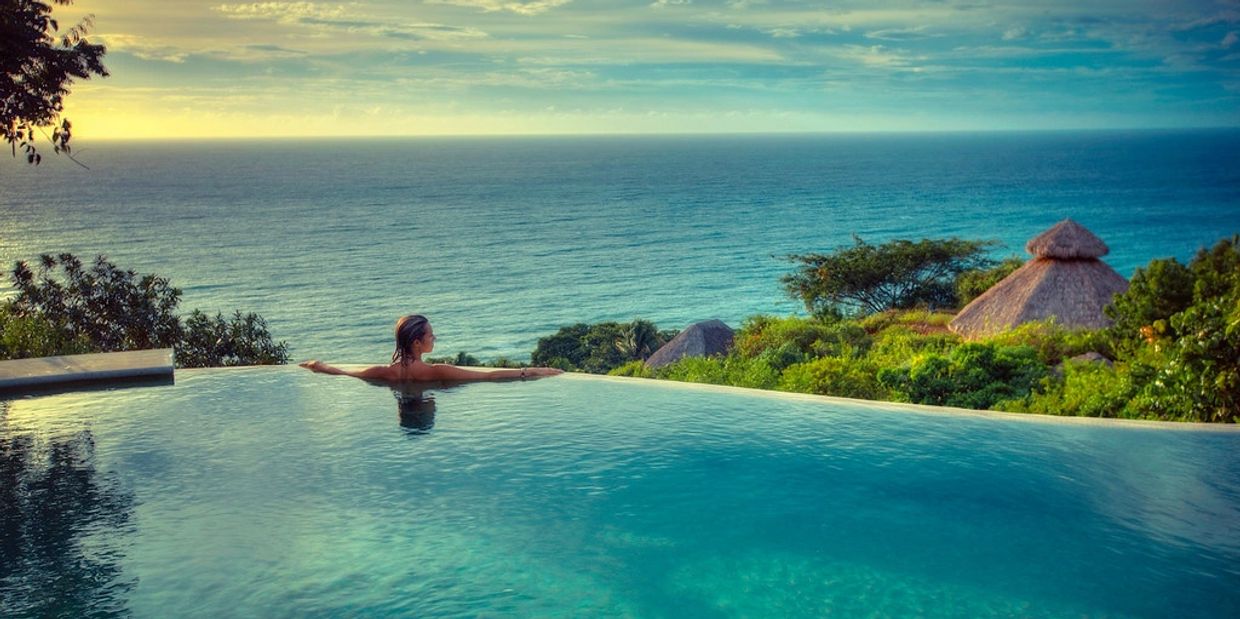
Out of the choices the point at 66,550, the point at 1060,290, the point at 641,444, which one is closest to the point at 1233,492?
the point at 641,444

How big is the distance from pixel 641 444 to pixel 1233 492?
5.20 meters

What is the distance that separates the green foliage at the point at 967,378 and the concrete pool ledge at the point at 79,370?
9.58m

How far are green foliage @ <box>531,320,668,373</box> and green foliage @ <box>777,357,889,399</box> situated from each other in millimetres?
20468

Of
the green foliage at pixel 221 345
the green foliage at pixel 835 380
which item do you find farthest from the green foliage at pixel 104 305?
the green foliage at pixel 835 380

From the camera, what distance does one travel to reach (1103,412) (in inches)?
459

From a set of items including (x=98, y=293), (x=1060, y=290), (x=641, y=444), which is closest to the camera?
(x=641, y=444)

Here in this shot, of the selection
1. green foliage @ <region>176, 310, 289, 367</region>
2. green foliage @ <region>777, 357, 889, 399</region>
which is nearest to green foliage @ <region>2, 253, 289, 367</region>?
green foliage @ <region>176, 310, 289, 367</region>

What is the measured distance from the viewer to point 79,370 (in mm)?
12391

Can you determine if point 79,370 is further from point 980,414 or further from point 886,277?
point 886,277

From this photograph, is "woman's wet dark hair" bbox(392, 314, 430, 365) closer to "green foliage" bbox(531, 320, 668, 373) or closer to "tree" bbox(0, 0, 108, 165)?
"tree" bbox(0, 0, 108, 165)

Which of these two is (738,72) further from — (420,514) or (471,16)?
(420,514)

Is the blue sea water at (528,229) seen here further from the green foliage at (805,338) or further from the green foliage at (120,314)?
the green foliage at (805,338)

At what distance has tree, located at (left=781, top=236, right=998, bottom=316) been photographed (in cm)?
3838

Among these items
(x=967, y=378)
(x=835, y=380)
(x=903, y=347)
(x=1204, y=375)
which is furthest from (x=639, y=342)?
(x=1204, y=375)
